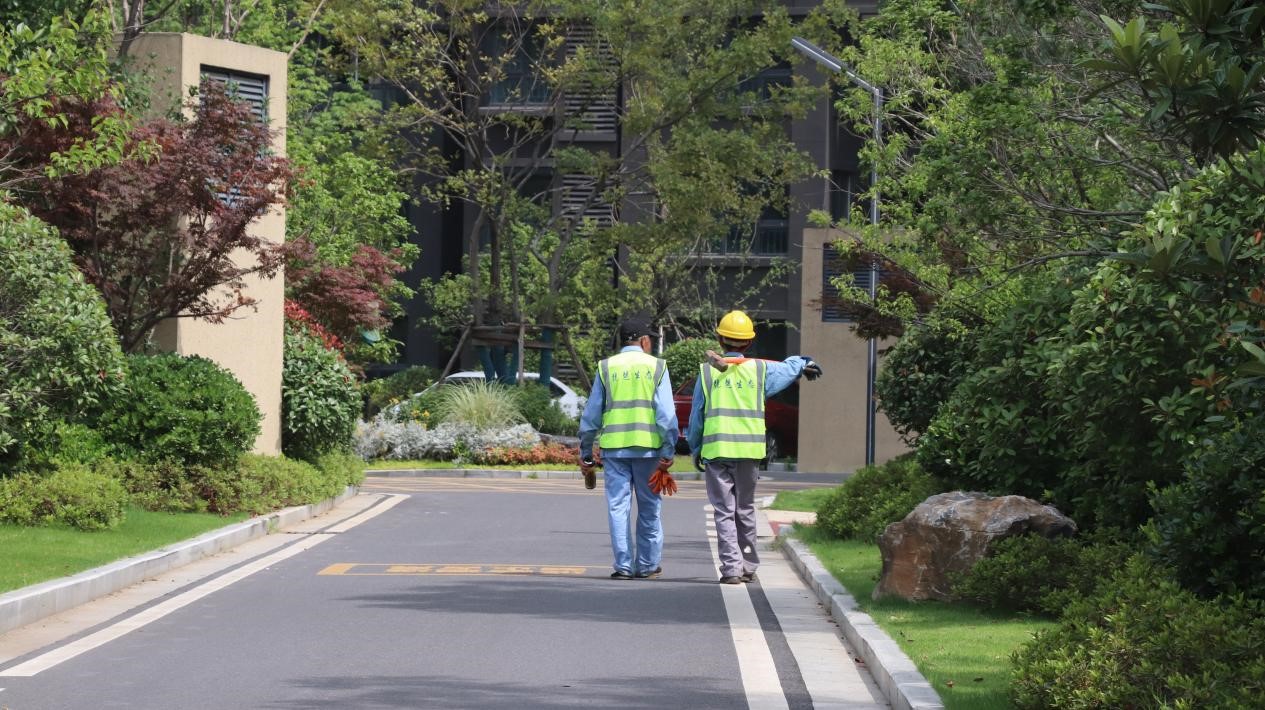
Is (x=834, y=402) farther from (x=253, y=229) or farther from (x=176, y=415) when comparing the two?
(x=176, y=415)

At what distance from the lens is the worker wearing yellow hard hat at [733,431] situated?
13.6 metres

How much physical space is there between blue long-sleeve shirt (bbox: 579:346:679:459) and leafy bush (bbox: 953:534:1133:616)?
3383 mm

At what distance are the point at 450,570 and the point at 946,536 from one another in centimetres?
464

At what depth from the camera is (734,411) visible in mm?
13695

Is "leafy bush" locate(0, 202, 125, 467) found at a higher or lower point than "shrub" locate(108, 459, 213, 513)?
higher

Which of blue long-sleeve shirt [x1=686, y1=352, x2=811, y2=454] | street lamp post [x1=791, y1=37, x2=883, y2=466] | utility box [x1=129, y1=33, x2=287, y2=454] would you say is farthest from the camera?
utility box [x1=129, y1=33, x2=287, y2=454]

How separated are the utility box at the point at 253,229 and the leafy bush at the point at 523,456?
10.7 metres

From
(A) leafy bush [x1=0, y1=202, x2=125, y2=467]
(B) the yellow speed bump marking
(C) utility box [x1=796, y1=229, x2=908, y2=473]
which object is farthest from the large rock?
(C) utility box [x1=796, y1=229, x2=908, y2=473]

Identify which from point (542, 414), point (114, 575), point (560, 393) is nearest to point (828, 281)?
point (542, 414)

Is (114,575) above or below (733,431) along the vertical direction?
below

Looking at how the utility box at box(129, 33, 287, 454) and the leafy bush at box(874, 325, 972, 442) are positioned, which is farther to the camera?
the utility box at box(129, 33, 287, 454)

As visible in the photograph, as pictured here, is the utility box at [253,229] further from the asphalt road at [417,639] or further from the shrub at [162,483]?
the asphalt road at [417,639]

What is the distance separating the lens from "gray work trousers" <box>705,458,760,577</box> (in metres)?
13.7

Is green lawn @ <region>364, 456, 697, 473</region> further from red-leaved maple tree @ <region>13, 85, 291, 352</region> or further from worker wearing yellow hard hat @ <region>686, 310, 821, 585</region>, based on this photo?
worker wearing yellow hard hat @ <region>686, 310, 821, 585</region>
